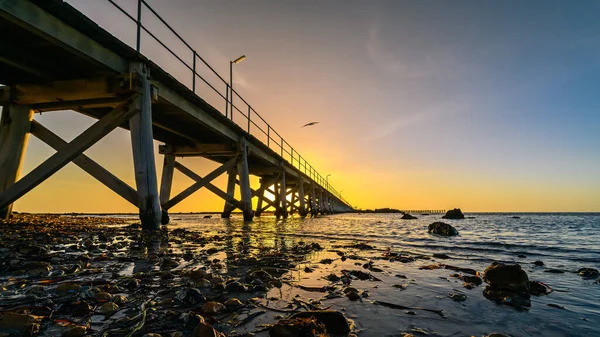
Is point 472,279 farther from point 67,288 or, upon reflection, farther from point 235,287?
point 67,288

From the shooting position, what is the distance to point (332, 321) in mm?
1704

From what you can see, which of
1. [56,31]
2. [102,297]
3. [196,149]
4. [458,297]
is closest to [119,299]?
[102,297]

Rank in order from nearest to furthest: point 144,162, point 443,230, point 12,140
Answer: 1. point 144,162
2. point 12,140
3. point 443,230

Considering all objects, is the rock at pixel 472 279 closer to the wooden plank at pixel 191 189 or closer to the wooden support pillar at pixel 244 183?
the wooden plank at pixel 191 189

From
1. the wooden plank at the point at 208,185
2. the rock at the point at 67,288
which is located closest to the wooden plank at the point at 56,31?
the rock at the point at 67,288

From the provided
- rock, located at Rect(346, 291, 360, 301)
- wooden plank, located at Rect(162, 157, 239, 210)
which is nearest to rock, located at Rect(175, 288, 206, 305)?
rock, located at Rect(346, 291, 360, 301)

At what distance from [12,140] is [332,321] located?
419 inches

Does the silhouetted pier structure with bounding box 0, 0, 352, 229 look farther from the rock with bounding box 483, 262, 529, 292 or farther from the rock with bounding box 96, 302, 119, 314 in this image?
the rock with bounding box 483, 262, 529, 292

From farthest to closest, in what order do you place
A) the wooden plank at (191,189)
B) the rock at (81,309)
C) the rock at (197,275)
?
the wooden plank at (191,189), the rock at (197,275), the rock at (81,309)

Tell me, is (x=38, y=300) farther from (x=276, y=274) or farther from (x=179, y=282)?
(x=276, y=274)

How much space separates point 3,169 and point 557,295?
11.8m

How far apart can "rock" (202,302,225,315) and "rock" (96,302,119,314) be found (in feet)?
1.89

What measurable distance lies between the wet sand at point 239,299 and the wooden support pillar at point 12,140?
6020 millimetres

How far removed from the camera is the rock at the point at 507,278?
2.68 metres
